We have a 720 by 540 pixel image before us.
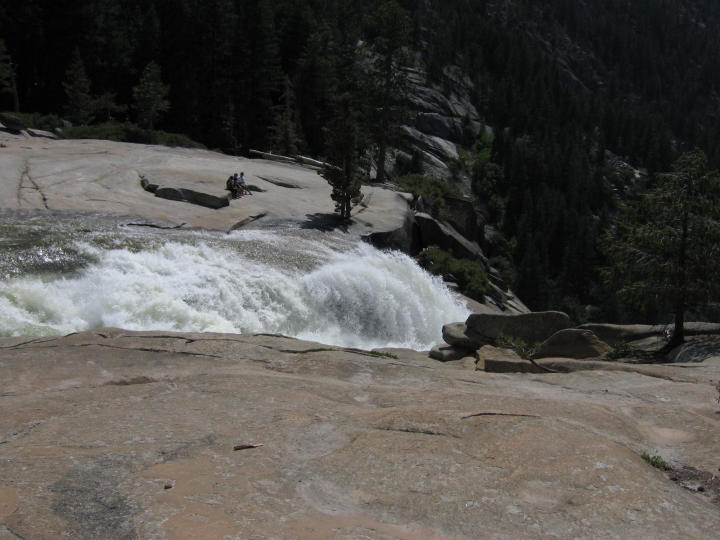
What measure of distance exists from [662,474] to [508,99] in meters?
126

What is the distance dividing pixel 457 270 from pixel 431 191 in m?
11.6

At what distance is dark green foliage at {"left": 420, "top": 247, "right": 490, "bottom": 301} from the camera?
28641 mm

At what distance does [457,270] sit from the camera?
29141 millimetres

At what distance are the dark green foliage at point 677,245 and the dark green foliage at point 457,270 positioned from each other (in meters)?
12.0

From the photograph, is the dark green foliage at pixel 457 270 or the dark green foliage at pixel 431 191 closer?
the dark green foliage at pixel 457 270

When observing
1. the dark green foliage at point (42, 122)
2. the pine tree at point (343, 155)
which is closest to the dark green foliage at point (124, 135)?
the dark green foliage at point (42, 122)

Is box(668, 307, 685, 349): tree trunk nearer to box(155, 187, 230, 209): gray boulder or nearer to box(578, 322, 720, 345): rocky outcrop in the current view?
box(578, 322, 720, 345): rocky outcrop

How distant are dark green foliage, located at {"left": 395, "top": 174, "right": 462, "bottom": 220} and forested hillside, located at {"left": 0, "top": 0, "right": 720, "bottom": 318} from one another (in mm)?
3526

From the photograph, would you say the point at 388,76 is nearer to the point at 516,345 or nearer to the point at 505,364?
the point at 516,345

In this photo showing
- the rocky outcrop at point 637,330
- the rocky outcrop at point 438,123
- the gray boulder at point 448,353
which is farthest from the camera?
the rocky outcrop at point 438,123

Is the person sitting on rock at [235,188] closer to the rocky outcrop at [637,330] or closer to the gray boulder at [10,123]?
the rocky outcrop at [637,330]

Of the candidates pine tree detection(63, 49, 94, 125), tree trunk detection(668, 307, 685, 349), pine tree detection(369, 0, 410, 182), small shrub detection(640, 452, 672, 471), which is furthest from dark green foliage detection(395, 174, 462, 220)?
small shrub detection(640, 452, 672, 471)

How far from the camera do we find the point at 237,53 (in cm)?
5209

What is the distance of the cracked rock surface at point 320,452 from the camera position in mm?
4418
